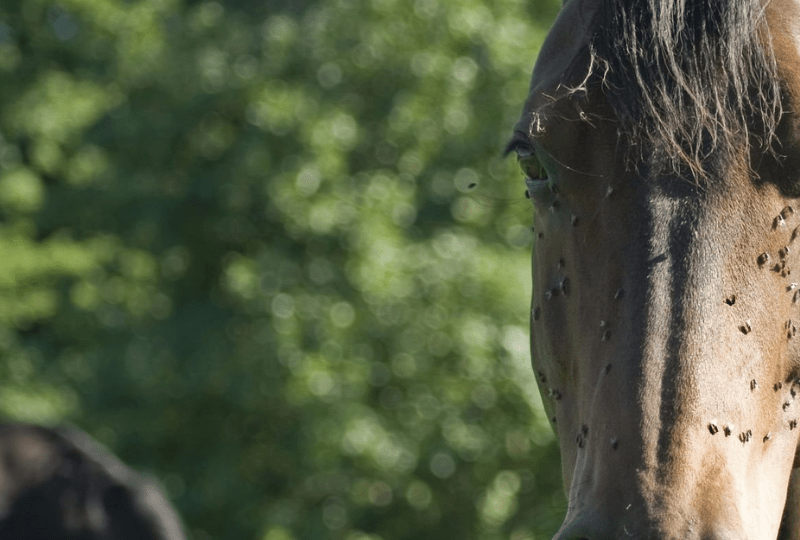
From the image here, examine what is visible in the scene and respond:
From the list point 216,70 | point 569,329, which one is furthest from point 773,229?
point 216,70

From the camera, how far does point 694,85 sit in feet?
7.30

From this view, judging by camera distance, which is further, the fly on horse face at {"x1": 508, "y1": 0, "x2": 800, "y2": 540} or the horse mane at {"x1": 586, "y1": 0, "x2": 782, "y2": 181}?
the horse mane at {"x1": 586, "y1": 0, "x2": 782, "y2": 181}

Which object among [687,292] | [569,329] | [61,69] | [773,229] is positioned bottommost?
[61,69]

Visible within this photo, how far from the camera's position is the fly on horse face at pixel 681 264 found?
1961 mm

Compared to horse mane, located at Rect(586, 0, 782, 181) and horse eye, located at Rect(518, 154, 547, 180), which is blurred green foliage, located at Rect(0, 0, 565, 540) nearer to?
horse eye, located at Rect(518, 154, 547, 180)

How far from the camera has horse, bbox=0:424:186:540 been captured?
3.74 meters

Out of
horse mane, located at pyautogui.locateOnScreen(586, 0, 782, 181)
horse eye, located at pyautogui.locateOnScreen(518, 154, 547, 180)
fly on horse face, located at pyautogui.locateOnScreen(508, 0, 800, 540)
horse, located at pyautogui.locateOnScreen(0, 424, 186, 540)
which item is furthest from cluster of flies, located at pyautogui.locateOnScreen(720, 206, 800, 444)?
horse, located at pyautogui.locateOnScreen(0, 424, 186, 540)

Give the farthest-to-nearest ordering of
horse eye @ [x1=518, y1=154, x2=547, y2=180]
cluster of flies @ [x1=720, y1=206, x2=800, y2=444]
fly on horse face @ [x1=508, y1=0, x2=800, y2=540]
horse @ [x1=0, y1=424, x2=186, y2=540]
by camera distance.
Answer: horse @ [x1=0, y1=424, x2=186, y2=540]
horse eye @ [x1=518, y1=154, x2=547, y2=180]
cluster of flies @ [x1=720, y1=206, x2=800, y2=444]
fly on horse face @ [x1=508, y1=0, x2=800, y2=540]

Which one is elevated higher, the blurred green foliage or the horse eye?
the horse eye

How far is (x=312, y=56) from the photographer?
412 inches

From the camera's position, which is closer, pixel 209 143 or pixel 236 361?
pixel 236 361

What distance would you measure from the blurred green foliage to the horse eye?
6.17 metres

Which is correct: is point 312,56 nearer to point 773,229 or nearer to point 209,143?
point 209,143

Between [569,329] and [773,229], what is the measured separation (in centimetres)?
58
